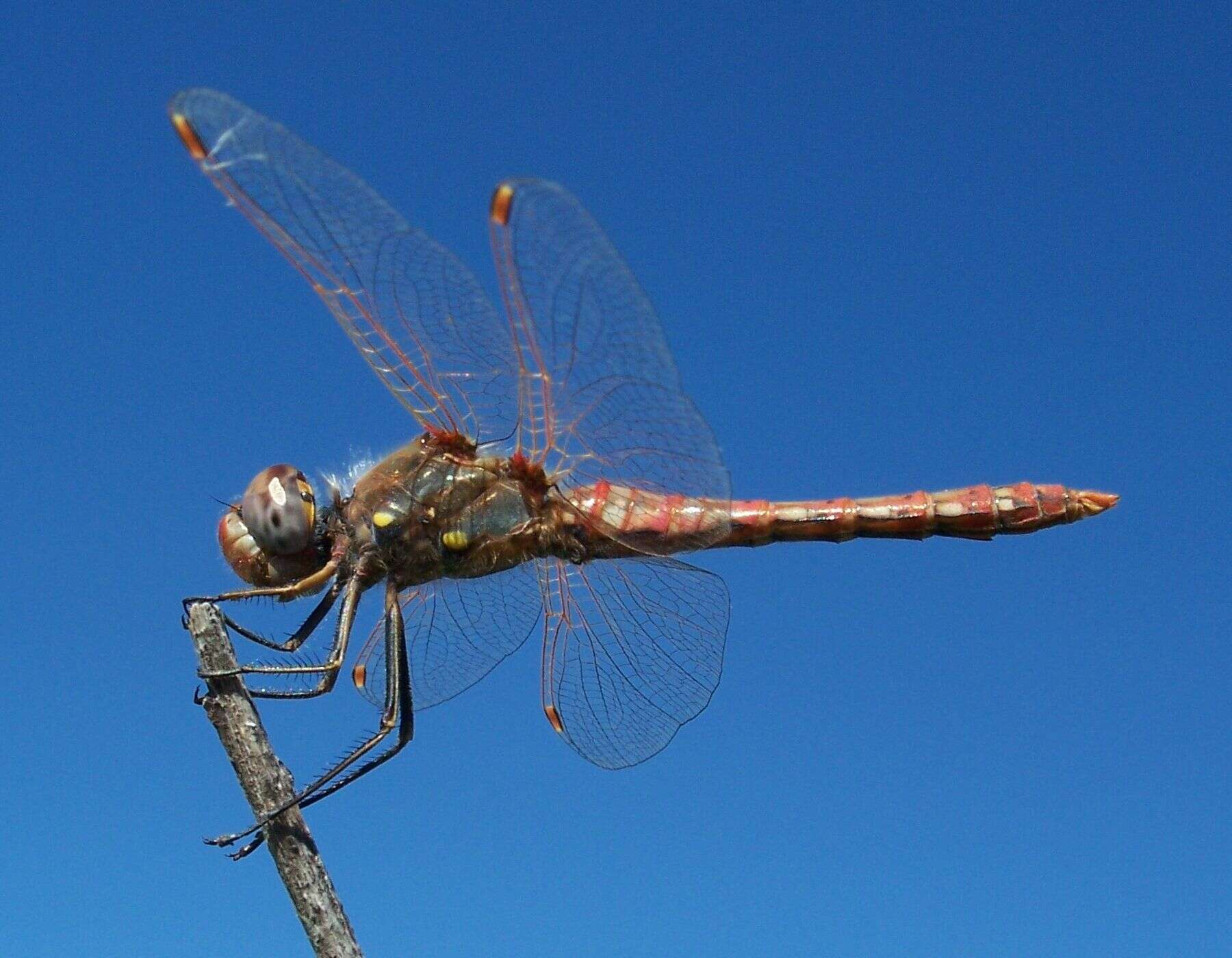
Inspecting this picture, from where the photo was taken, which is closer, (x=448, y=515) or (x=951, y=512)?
(x=448, y=515)

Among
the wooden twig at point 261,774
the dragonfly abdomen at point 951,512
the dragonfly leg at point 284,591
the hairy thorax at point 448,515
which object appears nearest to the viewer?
the wooden twig at point 261,774

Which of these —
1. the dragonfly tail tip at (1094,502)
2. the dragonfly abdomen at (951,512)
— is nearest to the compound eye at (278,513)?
the dragonfly abdomen at (951,512)

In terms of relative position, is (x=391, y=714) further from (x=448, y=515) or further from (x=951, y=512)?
(x=951, y=512)

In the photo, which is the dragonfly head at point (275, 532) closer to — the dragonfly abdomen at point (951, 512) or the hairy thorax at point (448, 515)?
the hairy thorax at point (448, 515)

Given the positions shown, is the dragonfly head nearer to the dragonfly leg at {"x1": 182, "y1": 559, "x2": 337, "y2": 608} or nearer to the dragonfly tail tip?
the dragonfly leg at {"x1": 182, "y1": 559, "x2": 337, "y2": 608}

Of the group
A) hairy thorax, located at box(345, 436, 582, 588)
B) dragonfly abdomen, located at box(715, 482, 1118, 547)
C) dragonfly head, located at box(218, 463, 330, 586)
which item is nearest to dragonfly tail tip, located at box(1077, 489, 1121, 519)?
dragonfly abdomen, located at box(715, 482, 1118, 547)

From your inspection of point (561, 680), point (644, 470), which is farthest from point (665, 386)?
point (561, 680)

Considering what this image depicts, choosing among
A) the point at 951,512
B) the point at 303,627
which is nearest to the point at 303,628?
the point at 303,627
